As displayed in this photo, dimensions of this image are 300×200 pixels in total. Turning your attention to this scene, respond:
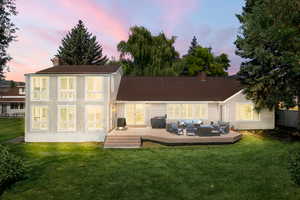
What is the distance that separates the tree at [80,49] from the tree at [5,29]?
62.9ft

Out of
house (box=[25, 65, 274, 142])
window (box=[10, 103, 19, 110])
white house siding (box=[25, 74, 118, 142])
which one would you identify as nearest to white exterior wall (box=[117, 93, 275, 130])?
house (box=[25, 65, 274, 142])

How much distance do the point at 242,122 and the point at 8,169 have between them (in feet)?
Result: 57.8

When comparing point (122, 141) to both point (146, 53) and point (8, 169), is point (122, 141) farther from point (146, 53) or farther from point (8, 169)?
point (146, 53)

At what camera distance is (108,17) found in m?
21.6

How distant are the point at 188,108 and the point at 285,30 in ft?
31.2

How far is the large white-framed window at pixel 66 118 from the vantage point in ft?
47.8

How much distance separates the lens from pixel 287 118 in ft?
66.3

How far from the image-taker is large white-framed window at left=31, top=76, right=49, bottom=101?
48.1 ft

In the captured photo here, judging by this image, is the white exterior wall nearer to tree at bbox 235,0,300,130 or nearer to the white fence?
tree at bbox 235,0,300,130

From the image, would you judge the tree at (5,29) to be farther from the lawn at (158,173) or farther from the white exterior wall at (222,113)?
the white exterior wall at (222,113)

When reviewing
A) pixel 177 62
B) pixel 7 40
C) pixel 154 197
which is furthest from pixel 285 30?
pixel 7 40

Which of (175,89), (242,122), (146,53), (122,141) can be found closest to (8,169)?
(122,141)

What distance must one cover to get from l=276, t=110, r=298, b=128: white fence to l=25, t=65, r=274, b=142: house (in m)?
3.27

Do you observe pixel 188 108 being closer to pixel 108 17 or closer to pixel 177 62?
pixel 108 17
